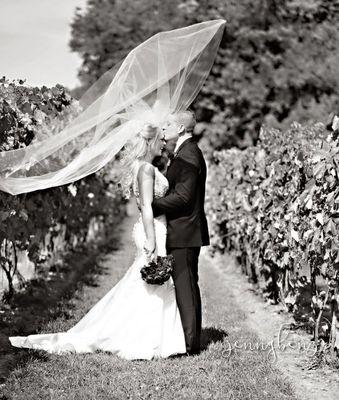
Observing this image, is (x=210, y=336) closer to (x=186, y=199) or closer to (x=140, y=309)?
(x=140, y=309)

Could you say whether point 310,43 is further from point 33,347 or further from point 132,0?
point 33,347

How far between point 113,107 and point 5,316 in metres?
2.82

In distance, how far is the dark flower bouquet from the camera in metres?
5.34

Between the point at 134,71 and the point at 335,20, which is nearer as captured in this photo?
the point at 134,71

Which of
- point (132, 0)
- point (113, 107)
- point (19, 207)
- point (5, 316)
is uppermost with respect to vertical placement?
point (132, 0)

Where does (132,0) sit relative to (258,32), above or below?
above

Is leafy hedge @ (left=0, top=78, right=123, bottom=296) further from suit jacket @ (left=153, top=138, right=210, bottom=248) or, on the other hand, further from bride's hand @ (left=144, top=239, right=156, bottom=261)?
suit jacket @ (left=153, top=138, right=210, bottom=248)

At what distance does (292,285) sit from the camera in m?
6.76

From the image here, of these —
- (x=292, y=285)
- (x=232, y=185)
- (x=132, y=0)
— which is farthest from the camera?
(x=132, y=0)

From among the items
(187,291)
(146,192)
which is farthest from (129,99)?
(187,291)

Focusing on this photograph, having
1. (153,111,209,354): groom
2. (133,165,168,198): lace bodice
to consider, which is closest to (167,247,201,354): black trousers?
(153,111,209,354): groom

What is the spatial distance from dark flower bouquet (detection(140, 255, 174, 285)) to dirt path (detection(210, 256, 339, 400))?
128cm

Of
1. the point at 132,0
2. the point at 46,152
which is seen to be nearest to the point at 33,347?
the point at 46,152

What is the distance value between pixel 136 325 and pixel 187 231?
0.99 meters
